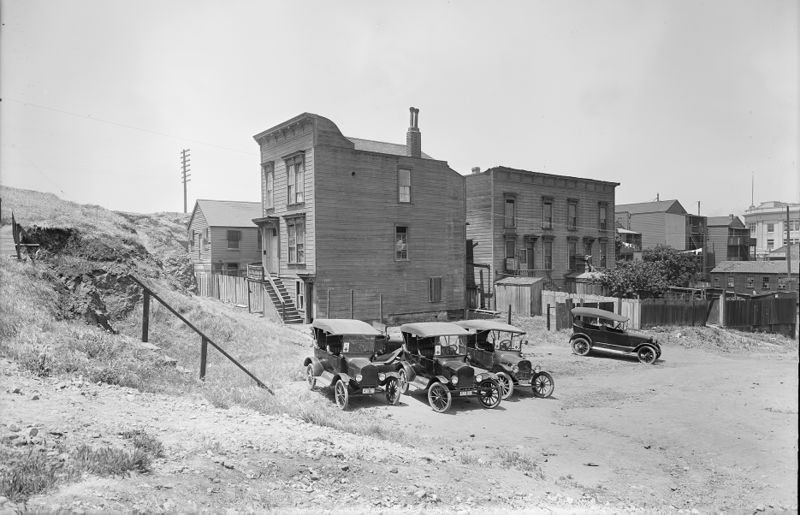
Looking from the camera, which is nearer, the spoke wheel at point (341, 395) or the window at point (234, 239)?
the spoke wheel at point (341, 395)

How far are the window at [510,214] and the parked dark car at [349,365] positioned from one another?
2496cm

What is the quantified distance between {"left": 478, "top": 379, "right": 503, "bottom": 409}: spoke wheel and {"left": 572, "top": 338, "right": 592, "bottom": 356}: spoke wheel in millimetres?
9713

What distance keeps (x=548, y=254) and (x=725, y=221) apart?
37.6 m

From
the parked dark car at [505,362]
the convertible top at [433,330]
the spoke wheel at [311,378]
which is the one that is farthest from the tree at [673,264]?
the spoke wheel at [311,378]

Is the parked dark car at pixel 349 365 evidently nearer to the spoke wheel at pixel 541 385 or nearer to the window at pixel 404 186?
the spoke wheel at pixel 541 385

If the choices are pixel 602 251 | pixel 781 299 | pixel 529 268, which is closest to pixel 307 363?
pixel 529 268

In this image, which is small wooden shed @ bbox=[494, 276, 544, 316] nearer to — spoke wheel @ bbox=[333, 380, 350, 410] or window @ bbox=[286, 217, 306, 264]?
window @ bbox=[286, 217, 306, 264]

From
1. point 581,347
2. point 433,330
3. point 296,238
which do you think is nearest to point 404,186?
point 296,238

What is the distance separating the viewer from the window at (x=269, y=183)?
3236cm

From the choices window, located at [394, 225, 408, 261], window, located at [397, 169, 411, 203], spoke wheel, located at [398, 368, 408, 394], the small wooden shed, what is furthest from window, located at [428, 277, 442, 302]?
spoke wheel, located at [398, 368, 408, 394]

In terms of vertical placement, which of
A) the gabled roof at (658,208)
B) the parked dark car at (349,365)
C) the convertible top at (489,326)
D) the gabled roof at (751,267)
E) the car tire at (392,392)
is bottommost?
the car tire at (392,392)

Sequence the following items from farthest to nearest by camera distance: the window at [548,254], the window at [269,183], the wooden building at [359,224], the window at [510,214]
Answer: the window at [548,254], the window at [510,214], the window at [269,183], the wooden building at [359,224]

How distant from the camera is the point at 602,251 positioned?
4534cm

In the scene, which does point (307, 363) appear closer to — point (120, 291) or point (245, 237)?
point (120, 291)
